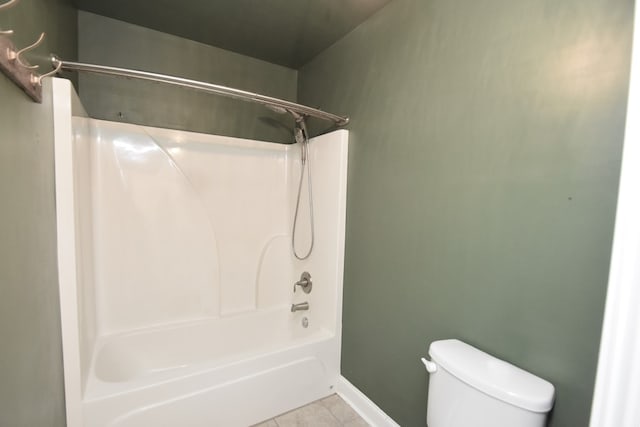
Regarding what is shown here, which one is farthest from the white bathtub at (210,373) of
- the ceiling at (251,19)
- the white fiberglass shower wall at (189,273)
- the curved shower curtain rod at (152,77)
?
the ceiling at (251,19)

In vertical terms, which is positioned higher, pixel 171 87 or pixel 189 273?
pixel 171 87

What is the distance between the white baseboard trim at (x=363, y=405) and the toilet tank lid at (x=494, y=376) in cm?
73

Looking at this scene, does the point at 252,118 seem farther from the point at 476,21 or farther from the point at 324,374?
the point at 324,374

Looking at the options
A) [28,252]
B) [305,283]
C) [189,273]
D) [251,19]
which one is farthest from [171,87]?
[305,283]

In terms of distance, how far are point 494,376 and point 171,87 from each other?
8.40 ft

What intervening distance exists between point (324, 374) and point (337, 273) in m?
0.70

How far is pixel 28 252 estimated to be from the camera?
38.0 inches

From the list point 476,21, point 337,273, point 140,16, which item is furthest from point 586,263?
point 140,16

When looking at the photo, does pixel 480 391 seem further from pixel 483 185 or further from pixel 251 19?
pixel 251 19

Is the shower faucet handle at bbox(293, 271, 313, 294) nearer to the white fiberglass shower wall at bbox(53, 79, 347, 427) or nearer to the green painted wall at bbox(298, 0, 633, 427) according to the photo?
the white fiberglass shower wall at bbox(53, 79, 347, 427)

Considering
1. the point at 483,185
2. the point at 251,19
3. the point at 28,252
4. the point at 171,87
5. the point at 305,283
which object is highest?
the point at 251,19

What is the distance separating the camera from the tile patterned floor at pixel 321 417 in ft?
5.51

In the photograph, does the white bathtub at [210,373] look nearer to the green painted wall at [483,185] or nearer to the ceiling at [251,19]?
the green painted wall at [483,185]

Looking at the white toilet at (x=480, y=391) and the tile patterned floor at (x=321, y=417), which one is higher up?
the white toilet at (x=480, y=391)
